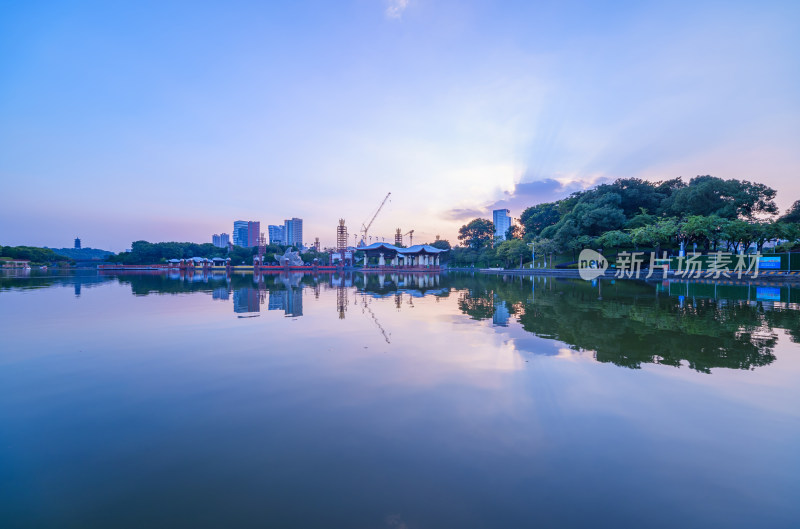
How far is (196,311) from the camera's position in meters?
13.4

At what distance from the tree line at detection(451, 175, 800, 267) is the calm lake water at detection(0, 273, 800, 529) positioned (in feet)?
121

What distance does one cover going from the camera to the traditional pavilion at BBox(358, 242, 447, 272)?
59575mm

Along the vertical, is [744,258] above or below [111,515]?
above

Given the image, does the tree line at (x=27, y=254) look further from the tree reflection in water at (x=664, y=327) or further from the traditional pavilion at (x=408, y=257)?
the tree reflection in water at (x=664, y=327)

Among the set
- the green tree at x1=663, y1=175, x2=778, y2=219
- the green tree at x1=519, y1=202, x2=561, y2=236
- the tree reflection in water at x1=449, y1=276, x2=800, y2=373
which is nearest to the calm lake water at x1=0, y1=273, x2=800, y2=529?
the tree reflection in water at x1=449, y1=276, x2=800, y2=373

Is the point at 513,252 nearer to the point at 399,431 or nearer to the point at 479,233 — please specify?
the point at 479,233

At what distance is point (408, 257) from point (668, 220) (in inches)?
1440

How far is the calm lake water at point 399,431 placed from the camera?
115 inches

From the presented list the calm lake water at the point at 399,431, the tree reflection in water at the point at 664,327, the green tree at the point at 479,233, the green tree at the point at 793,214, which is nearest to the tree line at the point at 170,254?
the green tree at the point at 479,233

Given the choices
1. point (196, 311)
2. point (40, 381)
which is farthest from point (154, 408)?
point (196, 311)

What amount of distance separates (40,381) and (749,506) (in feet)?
30.8

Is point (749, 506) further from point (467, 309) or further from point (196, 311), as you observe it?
point (196, 311)

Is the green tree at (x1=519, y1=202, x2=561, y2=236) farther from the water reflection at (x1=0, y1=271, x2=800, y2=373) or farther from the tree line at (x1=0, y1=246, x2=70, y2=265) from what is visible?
the tree line at (x1=0, y1=246, x2=70, y2=265)

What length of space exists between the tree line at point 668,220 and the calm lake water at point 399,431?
36.9 meters
